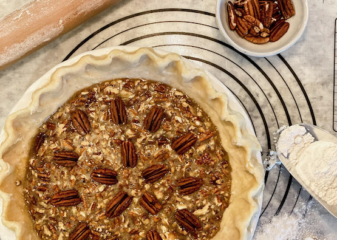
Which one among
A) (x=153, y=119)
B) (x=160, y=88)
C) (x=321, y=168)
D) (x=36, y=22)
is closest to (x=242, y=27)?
(x=160, y=88)

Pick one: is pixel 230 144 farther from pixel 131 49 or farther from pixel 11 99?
pixel 11 99

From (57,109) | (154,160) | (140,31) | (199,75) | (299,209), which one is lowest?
(299,209)

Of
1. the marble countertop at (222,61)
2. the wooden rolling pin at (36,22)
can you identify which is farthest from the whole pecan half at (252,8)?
the wooden rolling pin at (36,22)

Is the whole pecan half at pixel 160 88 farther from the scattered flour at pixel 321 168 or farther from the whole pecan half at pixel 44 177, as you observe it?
the scattered flour at pixel 321 168

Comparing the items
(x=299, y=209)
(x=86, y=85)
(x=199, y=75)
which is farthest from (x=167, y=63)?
(x=299, y=209)

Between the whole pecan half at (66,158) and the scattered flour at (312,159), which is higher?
the whole pecan half at (66,158)

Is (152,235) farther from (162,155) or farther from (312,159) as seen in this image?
(312,159)

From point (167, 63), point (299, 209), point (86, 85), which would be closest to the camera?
point (167, 63)
